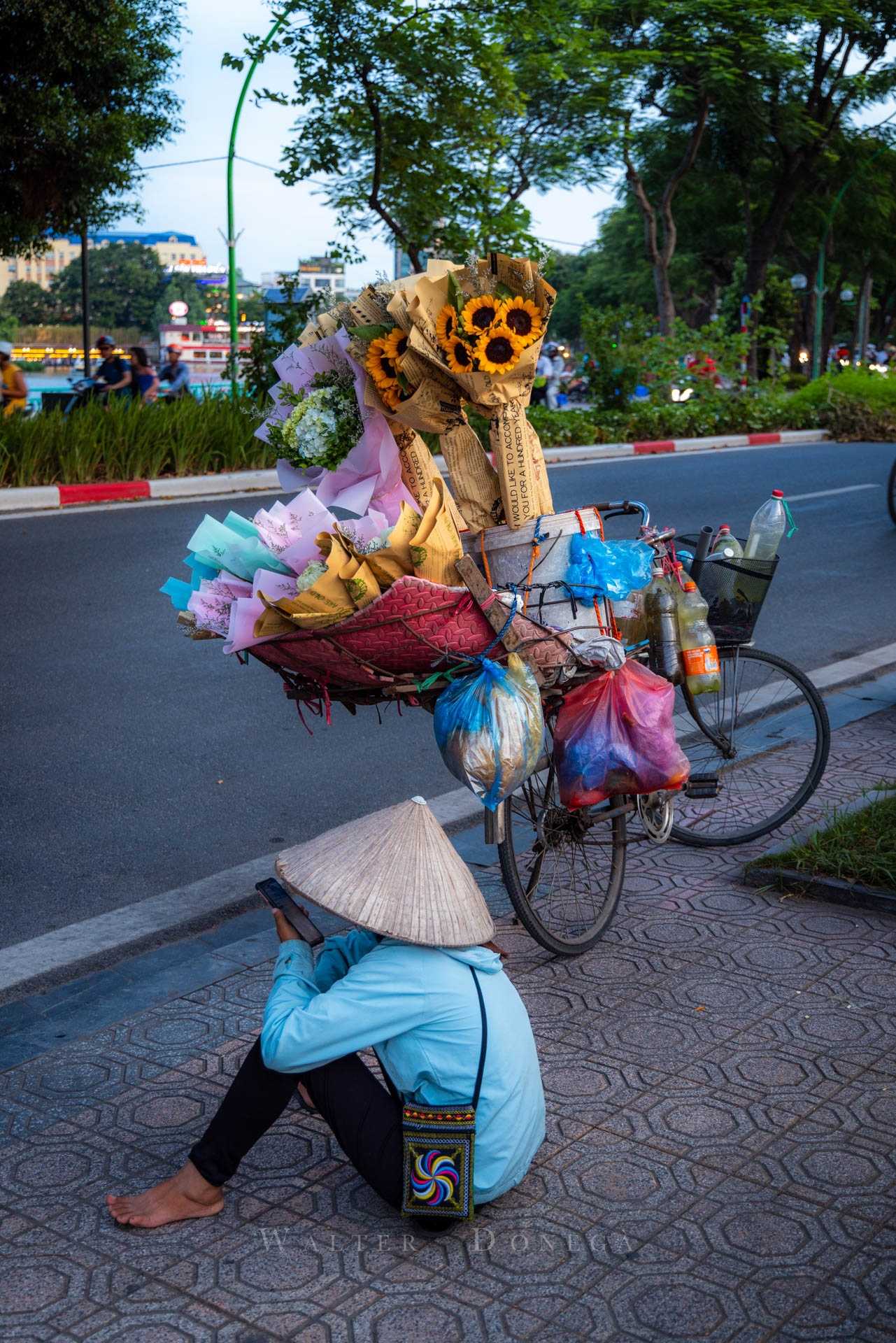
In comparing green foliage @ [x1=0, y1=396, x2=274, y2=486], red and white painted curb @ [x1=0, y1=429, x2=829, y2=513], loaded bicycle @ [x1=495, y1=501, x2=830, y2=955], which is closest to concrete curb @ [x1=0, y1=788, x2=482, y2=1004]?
loaded bicycle @ [x1=495, y1=501, x2=830, y2=955]

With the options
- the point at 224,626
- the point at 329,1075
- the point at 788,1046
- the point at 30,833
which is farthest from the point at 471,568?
the point at 30,833

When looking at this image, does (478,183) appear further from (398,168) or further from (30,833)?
(30,833)

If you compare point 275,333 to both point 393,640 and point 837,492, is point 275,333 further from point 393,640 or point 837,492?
point 393,640

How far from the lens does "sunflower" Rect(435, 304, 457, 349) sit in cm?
316

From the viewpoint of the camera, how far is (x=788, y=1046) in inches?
142

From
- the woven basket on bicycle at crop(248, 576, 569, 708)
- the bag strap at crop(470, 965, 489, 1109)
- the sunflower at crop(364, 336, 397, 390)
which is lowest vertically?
the bag strap at crop(470, 965, 489, 1109)

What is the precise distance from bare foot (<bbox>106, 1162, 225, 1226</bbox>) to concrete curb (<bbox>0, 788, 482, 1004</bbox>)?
49.8 inches

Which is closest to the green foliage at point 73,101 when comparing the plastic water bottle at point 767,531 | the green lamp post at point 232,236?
the green lamp post at point 232,236

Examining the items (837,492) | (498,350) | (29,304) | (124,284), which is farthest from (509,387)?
(29,304)

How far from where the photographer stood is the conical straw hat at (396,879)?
110 inches

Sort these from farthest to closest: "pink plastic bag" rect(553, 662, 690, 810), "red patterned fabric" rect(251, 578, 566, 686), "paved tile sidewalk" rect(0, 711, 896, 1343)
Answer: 1. "pink plastic bag" rect(553, 662, 690, 810)
2. "red patterned fabric" rect(251, 578, 566, 686)
3. "paved tile sidewalk" rect(0, 711, 896, 1343)

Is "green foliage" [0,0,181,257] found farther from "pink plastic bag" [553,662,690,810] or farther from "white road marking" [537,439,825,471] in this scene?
"pink plastic bag" [553,662,690,810]

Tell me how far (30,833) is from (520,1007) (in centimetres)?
282

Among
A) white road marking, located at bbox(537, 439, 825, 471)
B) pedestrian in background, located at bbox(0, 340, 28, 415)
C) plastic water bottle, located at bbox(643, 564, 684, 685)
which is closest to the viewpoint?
plastic water bottle, located at bbox(643, 564, 684, 685)
